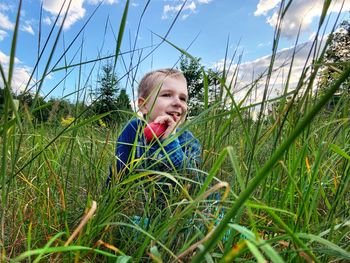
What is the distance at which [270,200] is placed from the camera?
773 mm

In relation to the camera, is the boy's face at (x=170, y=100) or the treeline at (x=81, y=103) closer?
the treeline at (x=81, y=103)

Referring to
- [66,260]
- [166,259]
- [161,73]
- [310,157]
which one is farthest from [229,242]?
[161,73]

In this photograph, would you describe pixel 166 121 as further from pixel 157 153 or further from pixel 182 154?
pixel 157 153

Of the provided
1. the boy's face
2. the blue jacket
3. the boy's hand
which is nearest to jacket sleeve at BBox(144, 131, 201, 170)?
the blue jacket

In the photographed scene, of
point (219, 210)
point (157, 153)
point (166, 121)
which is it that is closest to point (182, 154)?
point (166, 121)

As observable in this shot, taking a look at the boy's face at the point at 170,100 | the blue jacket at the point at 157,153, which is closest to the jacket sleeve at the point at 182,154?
the blue jacket at the point at 157,153

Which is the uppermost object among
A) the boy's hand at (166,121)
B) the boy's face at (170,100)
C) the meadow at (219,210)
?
the boy's face at (170,100)

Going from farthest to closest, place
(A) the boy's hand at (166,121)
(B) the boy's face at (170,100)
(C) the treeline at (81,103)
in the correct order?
(B) the boy's face at (170,100) < (A) the boy's hand at (166,121) < (C) the treeline at (81,103)

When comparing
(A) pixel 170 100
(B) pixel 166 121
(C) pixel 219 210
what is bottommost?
(C) pixel 219 210

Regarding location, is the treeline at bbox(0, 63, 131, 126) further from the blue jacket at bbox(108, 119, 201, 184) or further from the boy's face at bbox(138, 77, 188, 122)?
the boy's face at bbox(138, 77, 188, 122)

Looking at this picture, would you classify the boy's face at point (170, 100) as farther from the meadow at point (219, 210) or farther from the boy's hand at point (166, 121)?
the meadow at point (219, 210)

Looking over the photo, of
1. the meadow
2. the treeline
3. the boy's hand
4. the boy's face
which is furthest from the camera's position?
the boy's face

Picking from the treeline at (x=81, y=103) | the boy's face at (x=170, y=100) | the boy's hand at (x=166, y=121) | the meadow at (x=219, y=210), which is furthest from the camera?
the boy's face at (x=170, y=100)

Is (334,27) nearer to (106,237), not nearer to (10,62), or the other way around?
(10,62)
